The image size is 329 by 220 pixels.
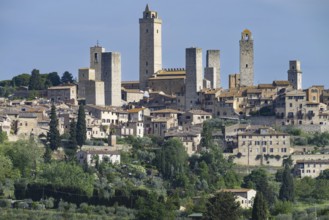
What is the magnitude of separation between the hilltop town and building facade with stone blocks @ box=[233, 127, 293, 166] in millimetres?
45

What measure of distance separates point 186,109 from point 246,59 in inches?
220

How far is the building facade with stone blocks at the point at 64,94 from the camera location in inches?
3246

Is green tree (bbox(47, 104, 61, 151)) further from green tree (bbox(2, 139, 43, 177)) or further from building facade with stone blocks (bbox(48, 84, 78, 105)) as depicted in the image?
building facade with stone blocks (bbox(48, 84, 78, 105))

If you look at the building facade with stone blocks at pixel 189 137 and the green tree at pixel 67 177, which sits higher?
the building facade with stone blocks at pixel 189 137

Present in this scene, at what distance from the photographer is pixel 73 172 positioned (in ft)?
221

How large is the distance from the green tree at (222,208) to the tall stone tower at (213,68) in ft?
81.8

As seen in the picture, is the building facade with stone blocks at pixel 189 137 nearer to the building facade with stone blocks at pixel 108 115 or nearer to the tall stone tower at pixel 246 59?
the building facade with stone blocks at pixel 108 115

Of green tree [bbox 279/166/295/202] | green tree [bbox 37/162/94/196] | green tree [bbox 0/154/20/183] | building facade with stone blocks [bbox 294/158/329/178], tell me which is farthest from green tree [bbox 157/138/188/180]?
green tree [bbox 0/154/20/183]

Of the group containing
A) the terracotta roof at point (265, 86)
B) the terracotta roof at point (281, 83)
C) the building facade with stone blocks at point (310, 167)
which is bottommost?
the building facade with stone blocks at point (310, 167)

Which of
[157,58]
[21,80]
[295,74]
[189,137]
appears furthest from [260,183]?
[21,80]

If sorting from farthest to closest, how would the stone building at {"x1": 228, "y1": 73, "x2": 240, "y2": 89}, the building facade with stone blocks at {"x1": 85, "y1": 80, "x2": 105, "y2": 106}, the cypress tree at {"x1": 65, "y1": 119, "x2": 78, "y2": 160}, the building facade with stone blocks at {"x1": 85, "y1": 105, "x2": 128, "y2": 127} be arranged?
the stone building at {"x1": 228, "y1": 73, "x2": 240, "y2": 89} < the building facade with stone blocks at {"x1": 85, "y1": 80, "x2": 105, "y2": 106} < the building facade with stone blocks at {"x1": 85, "y1": 105, "x2": 128, "y2": 127} < the cypress tree at {"x1": 65, "y1": 119, "x2": 78, "y2": 160}

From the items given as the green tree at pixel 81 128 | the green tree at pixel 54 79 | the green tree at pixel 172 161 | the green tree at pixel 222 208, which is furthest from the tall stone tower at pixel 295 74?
the green tree at pixel 222 208

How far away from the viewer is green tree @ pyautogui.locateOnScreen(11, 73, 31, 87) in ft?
290

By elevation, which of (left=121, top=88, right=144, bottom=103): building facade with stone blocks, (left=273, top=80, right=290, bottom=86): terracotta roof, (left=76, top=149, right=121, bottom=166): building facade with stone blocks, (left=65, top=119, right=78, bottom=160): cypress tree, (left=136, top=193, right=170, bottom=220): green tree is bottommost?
(left=136, top=193, right=170, bottom=220): green tree
